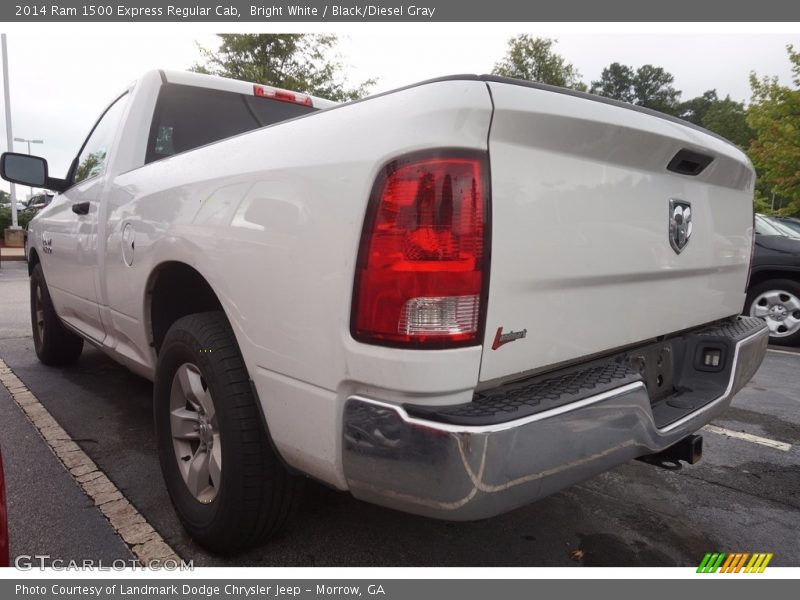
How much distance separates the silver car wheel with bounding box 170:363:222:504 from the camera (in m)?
1.93

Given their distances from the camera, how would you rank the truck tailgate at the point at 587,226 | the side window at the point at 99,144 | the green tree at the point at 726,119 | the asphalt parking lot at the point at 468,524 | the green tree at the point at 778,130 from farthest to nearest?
the green tree at the point at 726,119 → the green tree at the point at 778,130 → the side window at the point at 99,144 → the asphalt parking lot at the point at 468,524 → the truck tailgate at the point at 587,226

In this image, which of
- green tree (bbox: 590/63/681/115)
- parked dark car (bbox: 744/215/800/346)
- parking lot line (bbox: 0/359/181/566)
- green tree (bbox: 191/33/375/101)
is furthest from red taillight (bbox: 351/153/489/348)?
green tree (bbox: 590/63/681/115)

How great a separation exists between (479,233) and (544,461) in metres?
0.59

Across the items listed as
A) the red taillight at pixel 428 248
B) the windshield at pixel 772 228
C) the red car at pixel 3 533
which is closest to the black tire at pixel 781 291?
the windshield at pixel 772 228

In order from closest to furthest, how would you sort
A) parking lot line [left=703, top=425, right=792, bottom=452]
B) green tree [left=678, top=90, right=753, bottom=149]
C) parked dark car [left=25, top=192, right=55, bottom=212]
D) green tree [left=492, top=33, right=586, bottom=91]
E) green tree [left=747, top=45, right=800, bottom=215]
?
parking lot line [left=703, top=425, right=792, bottom=452] → parked dark car [left=25, top=192, right=55, bottom=212] → green tree [left=747, top=45, right=800, bottom=215] → green tree [left=492, top=33, right=586, bottom=91] → green tree [left=678, top=90, right=753, bottom=149]

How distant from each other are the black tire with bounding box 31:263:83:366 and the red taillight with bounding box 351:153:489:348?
370 centimetres

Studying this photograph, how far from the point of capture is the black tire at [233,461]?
1.74 m

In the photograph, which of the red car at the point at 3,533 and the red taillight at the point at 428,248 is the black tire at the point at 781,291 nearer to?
the red taillight at the point at 428,248

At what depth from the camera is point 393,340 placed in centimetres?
134

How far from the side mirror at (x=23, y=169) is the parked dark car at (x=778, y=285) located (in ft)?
23.4

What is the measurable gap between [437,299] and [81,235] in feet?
8.76

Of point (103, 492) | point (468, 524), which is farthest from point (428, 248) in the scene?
point (103, 492)

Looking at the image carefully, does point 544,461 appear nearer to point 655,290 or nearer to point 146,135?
point 655,290

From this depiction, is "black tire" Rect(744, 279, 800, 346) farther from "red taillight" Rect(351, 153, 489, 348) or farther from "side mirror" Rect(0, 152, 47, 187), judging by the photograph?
"side mirror" Rect(0, 152, 47, 187)
